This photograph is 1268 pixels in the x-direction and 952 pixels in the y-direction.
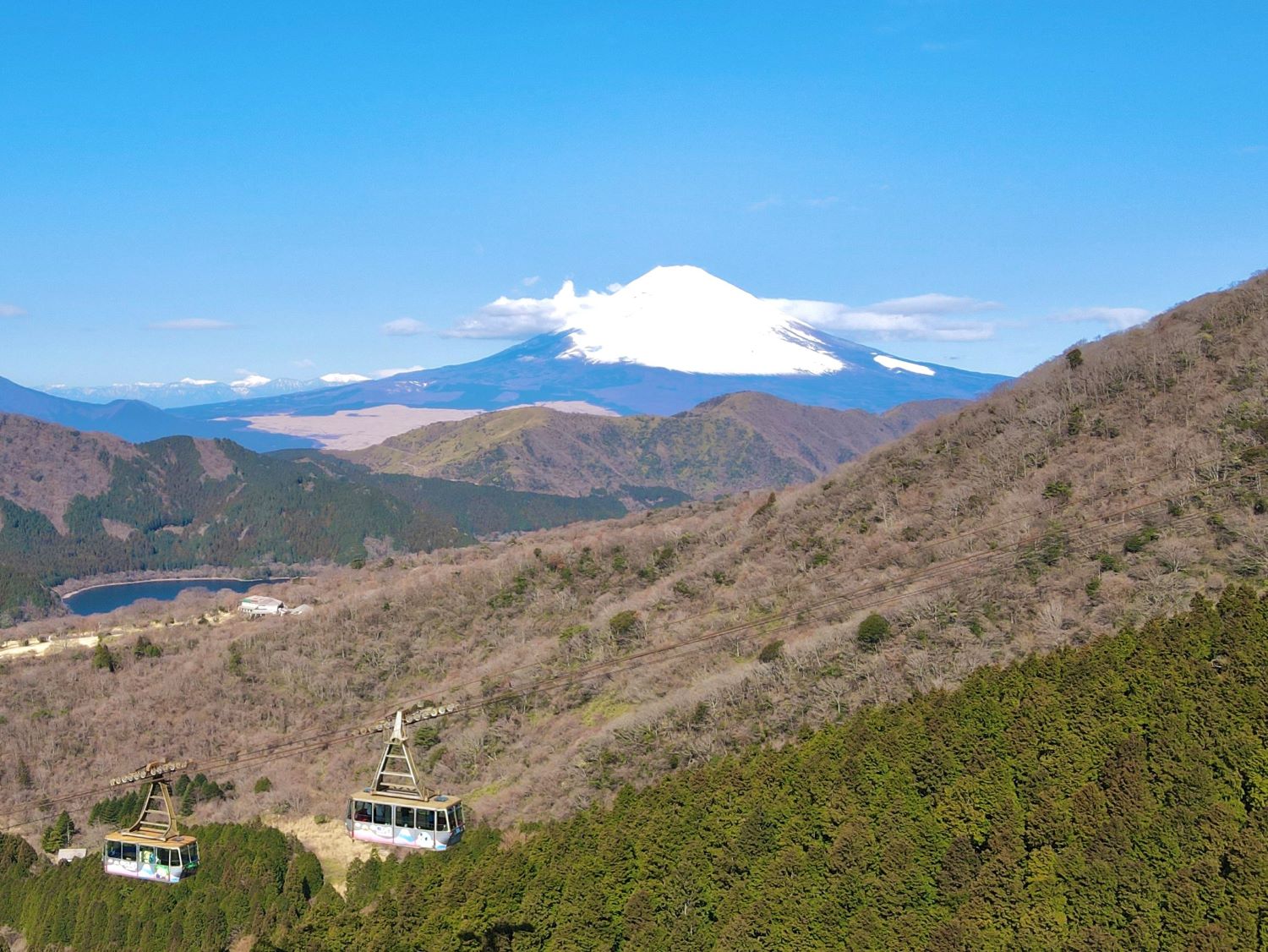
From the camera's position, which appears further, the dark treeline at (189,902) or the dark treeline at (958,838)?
the dark treeline at (189,902)

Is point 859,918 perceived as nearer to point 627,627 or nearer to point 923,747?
point 923,747

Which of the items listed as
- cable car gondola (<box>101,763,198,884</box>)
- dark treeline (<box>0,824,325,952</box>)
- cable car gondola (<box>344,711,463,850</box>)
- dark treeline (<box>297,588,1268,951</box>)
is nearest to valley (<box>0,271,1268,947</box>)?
dark treeline (<box>297,588,1268,951</box>)

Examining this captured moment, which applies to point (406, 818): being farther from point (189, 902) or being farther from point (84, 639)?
point (84, 639)

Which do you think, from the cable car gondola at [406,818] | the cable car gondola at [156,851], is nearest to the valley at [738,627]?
the cable car gondola at [406,818]

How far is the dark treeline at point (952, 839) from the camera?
109 ft

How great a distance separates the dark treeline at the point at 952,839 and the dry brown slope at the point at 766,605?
27.5ft

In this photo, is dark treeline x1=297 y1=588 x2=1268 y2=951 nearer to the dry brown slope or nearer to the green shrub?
the dry brown slope

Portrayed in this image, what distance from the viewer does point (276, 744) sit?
8506cm

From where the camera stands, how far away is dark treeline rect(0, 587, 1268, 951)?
33188 mm

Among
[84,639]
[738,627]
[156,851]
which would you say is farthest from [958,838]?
[84,639]

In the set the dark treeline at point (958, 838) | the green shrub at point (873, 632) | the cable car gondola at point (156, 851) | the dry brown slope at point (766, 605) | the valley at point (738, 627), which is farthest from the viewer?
the green shrub at point (873, 632)

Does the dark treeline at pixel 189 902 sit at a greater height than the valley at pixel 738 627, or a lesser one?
lesser

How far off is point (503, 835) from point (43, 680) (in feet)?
192

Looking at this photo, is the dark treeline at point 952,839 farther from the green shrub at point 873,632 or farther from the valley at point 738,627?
the green shrub at point 873,632
